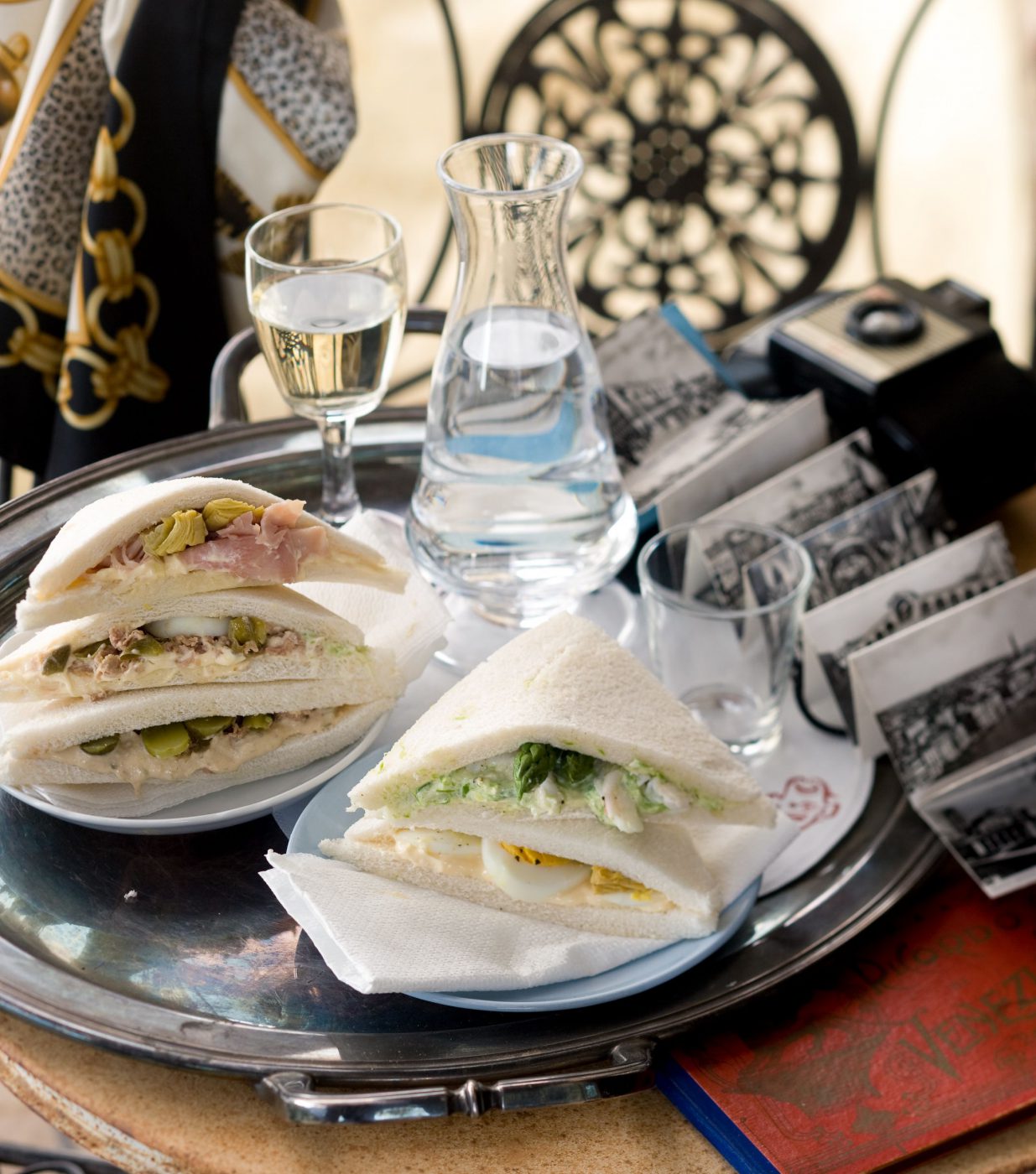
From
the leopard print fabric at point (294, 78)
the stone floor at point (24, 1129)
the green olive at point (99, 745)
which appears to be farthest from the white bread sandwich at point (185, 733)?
the stone floor at point (24, 1129)

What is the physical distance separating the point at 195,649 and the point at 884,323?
2.81 feet

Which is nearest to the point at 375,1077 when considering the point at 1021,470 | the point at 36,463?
the point at 1021,470

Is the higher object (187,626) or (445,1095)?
(187,626)

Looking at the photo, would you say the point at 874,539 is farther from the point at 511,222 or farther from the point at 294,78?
the point at 294,78

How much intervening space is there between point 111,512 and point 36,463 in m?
1.03

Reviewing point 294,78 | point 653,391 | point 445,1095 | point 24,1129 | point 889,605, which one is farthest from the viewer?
point 24,1129

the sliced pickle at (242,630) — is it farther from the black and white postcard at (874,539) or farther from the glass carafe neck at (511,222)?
the black and white postcard at (874,539)

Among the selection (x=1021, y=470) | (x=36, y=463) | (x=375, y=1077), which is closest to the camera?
(x=375, y=1077)

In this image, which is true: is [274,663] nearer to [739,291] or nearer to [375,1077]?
[375,1077]

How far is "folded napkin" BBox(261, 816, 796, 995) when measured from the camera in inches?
39.3

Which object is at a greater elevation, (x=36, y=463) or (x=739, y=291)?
(x=36, y=463)

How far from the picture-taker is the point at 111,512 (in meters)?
1.09

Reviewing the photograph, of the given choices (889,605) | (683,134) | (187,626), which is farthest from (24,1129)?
(683,134)

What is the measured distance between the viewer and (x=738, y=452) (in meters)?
1.45
